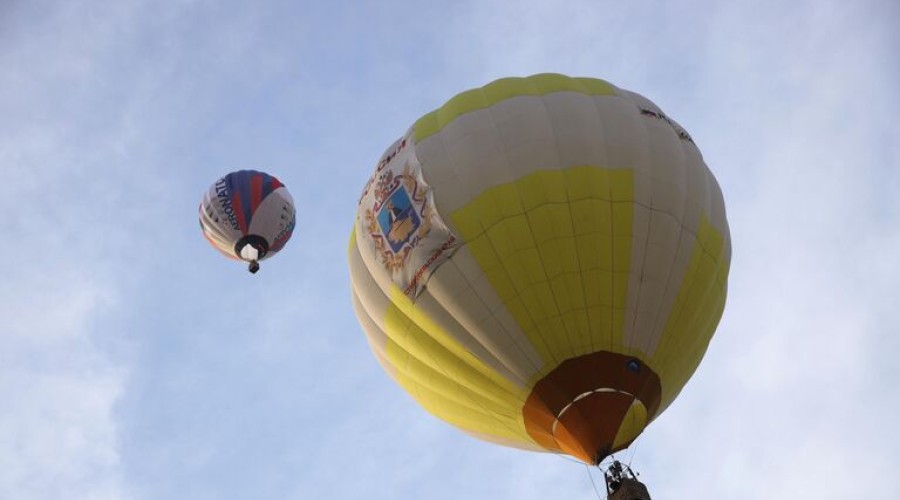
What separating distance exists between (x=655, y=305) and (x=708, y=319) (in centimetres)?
132

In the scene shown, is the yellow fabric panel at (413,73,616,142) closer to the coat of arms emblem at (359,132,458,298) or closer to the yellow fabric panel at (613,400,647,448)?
the coat of arms emblem at (359,132,458,298)

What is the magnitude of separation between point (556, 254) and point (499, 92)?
2729mm

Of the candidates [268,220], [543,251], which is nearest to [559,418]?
[543,251]

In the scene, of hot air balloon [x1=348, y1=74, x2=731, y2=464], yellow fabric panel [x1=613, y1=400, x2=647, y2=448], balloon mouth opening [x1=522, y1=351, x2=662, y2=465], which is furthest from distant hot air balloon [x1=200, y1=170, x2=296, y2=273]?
yellow fabric panel [x1=613, y1=400, x2=647, y2=448]

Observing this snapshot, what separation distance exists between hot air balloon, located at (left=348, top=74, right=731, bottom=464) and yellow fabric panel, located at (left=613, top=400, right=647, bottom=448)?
0.08ft

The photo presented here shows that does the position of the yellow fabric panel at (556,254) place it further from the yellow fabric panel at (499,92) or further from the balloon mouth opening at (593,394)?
the yellow fabric panel at (499,92)

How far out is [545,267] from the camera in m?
11.5

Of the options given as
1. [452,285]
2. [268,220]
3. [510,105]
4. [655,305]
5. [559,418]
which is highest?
[268,220]

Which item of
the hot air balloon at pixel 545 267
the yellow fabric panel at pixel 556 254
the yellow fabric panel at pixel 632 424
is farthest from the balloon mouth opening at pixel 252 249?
the yellow fabric panel at pixel 632 424

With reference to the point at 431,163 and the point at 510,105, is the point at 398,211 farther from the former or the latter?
the point at 510,105

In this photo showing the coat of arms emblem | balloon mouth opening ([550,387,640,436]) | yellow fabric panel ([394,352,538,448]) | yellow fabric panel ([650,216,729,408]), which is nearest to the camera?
balloon mouth opening ([550,387,640,436])

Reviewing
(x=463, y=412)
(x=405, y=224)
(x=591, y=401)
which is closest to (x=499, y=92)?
(x=405, y=224)

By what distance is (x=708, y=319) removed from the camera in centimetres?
1270

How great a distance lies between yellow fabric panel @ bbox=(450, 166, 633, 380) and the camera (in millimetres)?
11453
